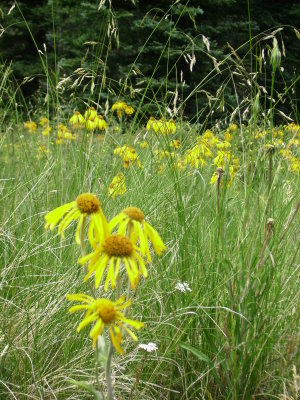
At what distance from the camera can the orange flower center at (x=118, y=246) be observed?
90 centimetres

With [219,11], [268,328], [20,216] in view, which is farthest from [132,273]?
[219,11]

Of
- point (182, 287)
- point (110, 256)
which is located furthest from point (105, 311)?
point (182, 287)

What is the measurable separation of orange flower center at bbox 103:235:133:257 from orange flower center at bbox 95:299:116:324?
8cm

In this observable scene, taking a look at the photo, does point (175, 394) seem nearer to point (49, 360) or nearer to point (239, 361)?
point (239, 361)

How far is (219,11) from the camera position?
9336mm

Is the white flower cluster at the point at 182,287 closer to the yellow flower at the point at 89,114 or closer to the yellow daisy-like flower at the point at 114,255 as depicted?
the yellow daisy-like flower at the point at 114,255

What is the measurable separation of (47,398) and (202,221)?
0.81 metres

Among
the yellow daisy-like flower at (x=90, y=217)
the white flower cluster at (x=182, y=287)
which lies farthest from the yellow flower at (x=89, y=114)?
the yellow daisy-like flower at (x=90, y=217)

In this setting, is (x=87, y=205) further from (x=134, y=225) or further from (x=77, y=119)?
(x=77, y=119)

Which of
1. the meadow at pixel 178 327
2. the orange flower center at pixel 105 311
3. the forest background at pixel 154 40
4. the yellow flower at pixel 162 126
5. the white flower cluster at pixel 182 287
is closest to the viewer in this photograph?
the orange flower center at pixel 105 311

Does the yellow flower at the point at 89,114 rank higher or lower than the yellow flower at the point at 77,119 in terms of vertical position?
higher

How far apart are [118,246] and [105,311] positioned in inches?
4.0

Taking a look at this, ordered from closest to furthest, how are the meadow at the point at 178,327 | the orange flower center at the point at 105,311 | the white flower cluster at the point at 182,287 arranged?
Result: the orange flower center at the point at 105,311
the meadow at the point at 178,327
the white flower cluster at the point at 182,287

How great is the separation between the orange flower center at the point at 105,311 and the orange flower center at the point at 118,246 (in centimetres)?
8
